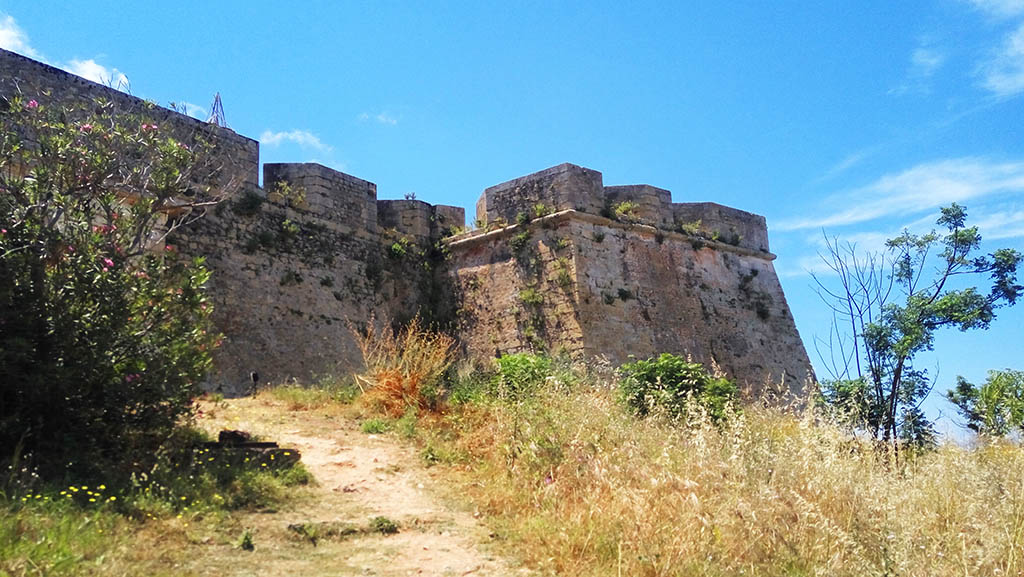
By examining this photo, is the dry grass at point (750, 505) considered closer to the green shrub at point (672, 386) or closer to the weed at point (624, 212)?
the green shrub at point (672, 386)

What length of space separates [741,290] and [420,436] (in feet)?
28.4

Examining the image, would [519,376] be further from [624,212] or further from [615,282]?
[624,212]

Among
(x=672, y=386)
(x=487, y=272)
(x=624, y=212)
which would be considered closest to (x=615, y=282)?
(x=624, y=212)

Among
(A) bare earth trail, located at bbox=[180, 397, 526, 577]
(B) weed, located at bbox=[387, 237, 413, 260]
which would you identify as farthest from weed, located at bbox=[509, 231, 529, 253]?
(A) bare earth trail, located at bbox=[180, 397, 526, 577]

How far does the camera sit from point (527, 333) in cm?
1233

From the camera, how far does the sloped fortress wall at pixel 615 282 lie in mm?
12281

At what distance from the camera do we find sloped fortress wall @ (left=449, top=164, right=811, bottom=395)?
1228 centimetres

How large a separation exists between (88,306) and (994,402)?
7976 mm

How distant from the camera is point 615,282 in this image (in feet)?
41.7

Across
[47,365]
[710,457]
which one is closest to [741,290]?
[710,457]

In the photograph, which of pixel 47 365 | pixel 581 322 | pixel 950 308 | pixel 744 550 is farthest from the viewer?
pixel 581 322

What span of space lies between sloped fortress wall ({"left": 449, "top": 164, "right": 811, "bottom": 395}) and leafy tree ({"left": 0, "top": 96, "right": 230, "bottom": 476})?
6272mm

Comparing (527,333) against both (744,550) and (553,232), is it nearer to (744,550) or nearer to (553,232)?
(553,232)

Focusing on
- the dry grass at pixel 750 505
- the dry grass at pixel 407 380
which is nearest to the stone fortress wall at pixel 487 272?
the dry grass at pixel 407 380
